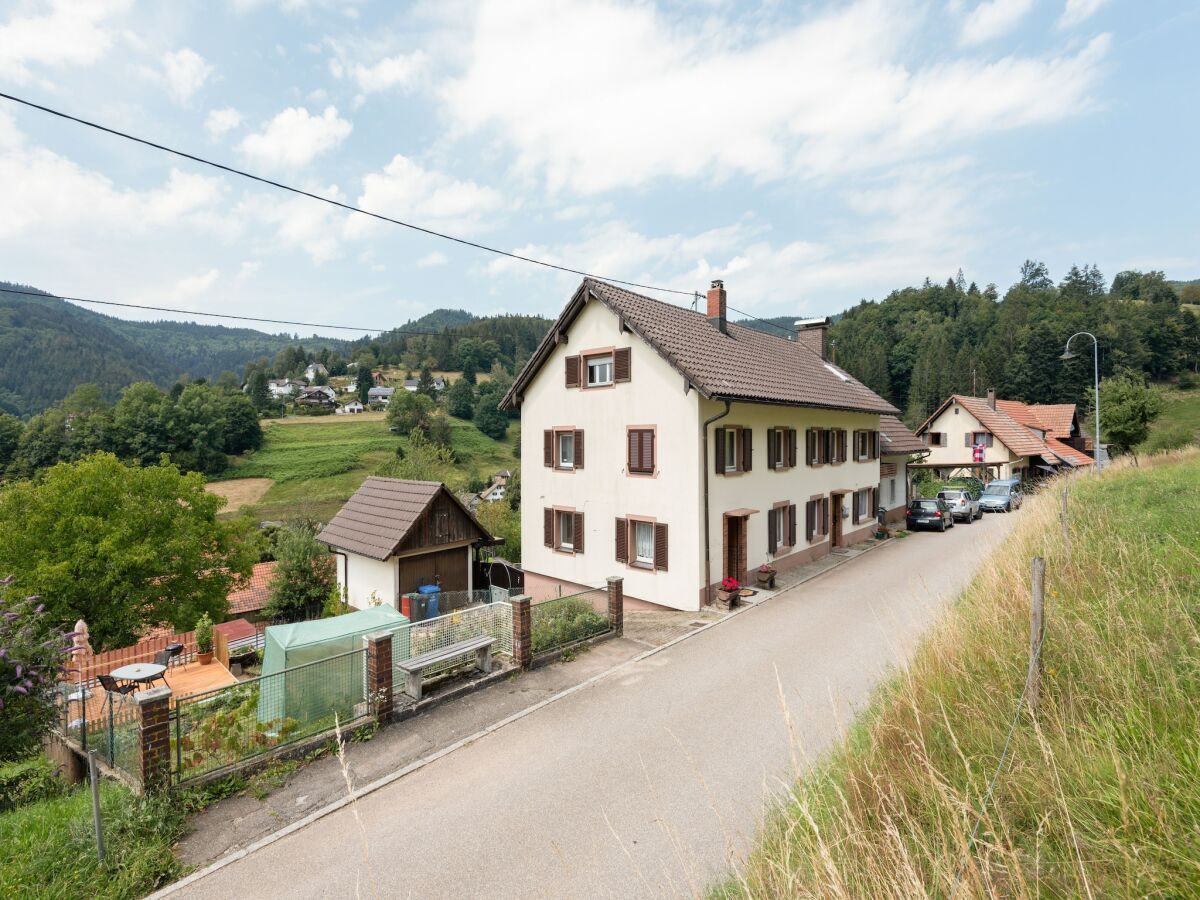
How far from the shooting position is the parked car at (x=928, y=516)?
25.3 m

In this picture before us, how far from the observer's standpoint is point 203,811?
22.4 feet

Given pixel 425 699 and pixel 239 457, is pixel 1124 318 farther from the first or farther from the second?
pixel 239 457

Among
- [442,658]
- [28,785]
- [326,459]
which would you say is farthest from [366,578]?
[326,459]

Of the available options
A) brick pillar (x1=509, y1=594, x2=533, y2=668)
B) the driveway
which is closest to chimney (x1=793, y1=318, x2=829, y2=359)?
the driveway

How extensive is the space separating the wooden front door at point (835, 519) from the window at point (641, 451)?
952cm

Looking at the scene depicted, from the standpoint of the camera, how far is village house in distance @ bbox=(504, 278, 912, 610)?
49.4ft

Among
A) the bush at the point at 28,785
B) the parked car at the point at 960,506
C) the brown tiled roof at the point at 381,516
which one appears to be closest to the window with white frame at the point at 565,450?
the brown tiled roof at the point at 381,516

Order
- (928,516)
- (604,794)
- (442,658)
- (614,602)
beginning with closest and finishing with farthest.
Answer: (604,794) → (442,658) → (614,602) → (928,516)

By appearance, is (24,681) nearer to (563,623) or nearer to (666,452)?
(563,623)

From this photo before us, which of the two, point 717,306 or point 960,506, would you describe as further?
point 960,506

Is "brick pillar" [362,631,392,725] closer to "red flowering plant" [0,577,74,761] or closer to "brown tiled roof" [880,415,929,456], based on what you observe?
"red flowering plant" [0,577,74,761]

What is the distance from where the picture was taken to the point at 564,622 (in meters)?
12.0

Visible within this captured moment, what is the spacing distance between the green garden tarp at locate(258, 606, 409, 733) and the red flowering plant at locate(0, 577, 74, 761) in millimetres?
2668

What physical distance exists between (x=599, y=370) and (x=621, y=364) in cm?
108
